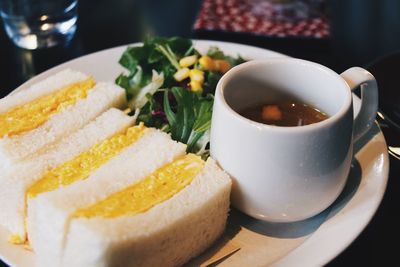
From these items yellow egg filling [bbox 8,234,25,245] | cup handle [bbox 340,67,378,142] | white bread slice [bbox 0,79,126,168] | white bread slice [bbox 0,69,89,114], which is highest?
cup handle [bbox 340,67,378,142]

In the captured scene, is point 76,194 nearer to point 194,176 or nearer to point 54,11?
point 194,176

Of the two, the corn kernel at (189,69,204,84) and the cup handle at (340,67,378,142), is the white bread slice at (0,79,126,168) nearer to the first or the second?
the corn kernel at (189,69,204,84)

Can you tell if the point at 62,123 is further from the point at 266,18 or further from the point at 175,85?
the point at 266,18

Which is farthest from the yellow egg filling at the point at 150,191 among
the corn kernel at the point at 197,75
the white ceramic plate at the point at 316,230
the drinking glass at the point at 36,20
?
the drinking glass at the point at 36,20

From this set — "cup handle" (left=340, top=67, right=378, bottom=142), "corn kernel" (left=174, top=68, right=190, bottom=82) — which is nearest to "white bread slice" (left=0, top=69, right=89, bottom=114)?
"corn kernel" (left=174, top=68, right=190, bottom=82)

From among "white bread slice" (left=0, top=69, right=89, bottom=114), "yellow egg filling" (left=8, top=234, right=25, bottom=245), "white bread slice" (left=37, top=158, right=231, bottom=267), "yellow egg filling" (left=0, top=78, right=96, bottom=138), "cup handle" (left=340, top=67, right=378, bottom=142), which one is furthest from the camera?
"white bread slice" (left=0, top=69, right=89, bottom=114)
